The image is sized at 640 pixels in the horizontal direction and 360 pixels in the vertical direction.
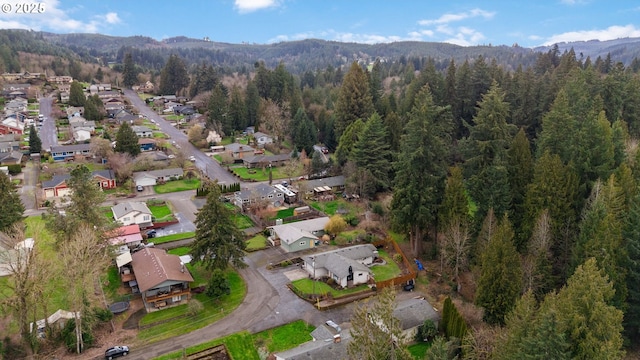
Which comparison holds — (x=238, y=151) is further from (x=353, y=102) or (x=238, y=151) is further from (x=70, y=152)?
(x=70, y=152)

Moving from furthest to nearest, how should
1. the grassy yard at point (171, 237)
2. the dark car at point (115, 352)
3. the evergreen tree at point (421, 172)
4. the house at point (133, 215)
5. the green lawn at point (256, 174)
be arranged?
1. the green lawn at point (256, 174)
2. the house at point (133, 215)
3. the grassy yard at point (171, 237)
4. the evergreen tree at point (421, 172)
5. the dark car at point (115, 352)

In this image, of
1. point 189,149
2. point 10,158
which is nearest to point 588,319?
point 189,149

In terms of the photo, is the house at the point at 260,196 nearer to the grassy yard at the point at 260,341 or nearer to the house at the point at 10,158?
the grassy yard at the point at 260,341

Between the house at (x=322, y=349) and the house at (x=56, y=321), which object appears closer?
the house at (x=322, y=349)

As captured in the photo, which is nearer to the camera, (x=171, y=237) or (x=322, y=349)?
(x=322, y=349)

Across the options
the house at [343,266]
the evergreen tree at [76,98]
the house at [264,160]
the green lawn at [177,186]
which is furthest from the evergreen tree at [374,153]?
the evergreen tree at [76,98]

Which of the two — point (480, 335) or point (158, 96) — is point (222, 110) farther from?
point (480, 335)
